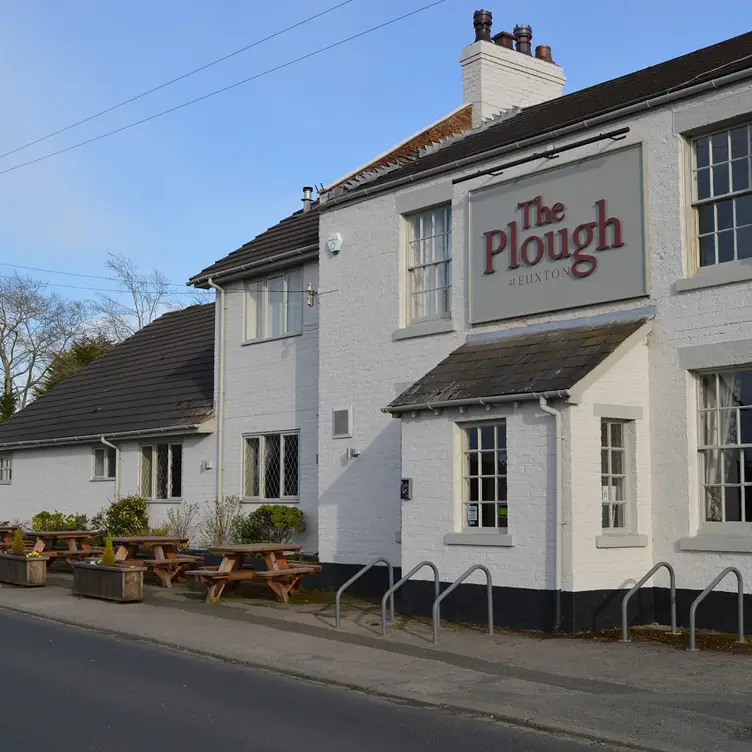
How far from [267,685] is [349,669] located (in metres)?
1.01

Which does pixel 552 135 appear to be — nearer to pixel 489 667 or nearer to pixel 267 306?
pixel 489 667

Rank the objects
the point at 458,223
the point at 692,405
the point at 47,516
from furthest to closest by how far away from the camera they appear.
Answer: the point at 47,516 < the point at 458,223 < the point at 692,405

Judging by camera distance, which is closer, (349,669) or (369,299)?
(349,669)

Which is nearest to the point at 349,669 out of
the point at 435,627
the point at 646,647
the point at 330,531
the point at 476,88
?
the point at 435,627

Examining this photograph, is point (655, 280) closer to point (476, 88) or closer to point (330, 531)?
point (330, 531)

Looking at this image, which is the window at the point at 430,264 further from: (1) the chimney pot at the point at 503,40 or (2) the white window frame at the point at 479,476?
(1) the chimney pot at the point at 503,40

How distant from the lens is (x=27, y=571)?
18.8 meters

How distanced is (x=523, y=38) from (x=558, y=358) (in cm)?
1149

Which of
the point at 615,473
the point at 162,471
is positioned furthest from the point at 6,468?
the point at 615,473

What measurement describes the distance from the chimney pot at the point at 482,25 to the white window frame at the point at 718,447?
11.3 meters

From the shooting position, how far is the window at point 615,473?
13.2m

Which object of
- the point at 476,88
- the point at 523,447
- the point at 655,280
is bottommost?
the point at 523,447

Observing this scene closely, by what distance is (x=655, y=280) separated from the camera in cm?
1347

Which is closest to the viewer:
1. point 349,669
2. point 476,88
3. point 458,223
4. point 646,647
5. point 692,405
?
point 349,669
